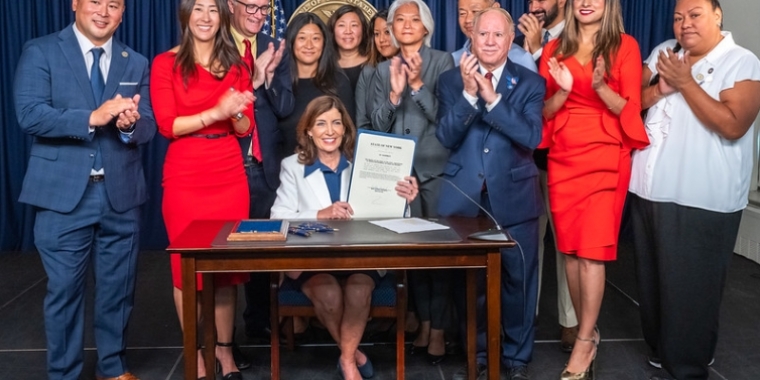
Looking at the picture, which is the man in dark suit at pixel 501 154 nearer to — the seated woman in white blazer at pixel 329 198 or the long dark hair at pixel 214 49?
the seated woman in white blazer at pixel 329 198

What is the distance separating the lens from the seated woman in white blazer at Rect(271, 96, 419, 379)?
132 inches

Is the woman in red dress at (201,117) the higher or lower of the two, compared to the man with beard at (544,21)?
lower

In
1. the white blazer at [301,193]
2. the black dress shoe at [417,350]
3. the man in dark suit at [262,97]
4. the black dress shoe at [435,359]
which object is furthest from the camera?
the black dress shoe at [417,350]

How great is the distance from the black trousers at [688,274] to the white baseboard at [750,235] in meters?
2.68

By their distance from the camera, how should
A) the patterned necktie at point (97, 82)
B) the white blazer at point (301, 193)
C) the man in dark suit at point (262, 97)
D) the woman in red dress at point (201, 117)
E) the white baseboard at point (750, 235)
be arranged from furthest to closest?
the white baseboard at point (750, 235)
the man in dark suit at point (262, 97)
the white blazer at point (301, 193)
the woman in red dress at point (201, 117)
the patterned necktie at point (97, 82)

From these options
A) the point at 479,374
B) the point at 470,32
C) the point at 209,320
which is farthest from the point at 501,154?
the point at 209,320

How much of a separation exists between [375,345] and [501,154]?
124 centimetres

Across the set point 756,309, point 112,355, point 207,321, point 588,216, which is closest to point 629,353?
point 588,216

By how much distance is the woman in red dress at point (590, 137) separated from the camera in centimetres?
335

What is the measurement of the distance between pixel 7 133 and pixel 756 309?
5.38m

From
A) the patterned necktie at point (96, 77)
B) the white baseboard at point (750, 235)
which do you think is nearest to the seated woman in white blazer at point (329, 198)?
the patterned necktie at point (96, 77)

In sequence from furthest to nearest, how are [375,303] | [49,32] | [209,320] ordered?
[49,32] < [375,303] < [209,320]

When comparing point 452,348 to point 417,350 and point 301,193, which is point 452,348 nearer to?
point 417,350

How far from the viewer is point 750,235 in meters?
5.97
